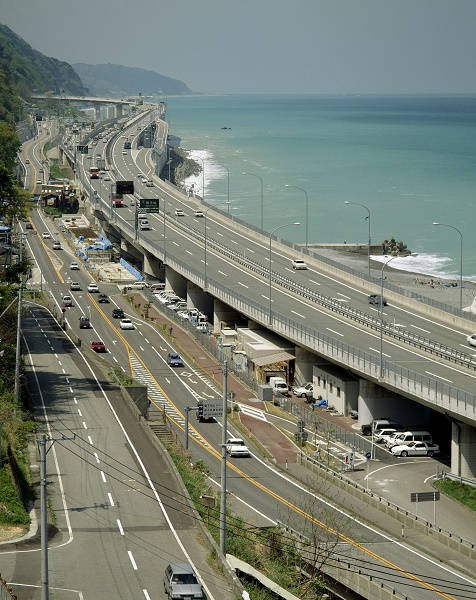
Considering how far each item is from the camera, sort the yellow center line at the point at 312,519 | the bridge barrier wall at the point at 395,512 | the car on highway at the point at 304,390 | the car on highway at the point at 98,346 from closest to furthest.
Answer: the yellow center line at the point at 312,519 < the bridge barrier wall at the point at 395,512 < the car on highway at the point at 304,390 < the car on highway at the point at 98,346

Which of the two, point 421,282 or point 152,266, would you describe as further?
point 421,282

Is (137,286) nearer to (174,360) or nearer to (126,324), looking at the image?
(126,324)

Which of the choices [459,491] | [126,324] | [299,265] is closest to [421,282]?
[299,265]

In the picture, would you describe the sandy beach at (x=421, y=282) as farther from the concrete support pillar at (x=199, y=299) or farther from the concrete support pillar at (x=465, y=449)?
the concrete support pillar at (x=465, y=449)

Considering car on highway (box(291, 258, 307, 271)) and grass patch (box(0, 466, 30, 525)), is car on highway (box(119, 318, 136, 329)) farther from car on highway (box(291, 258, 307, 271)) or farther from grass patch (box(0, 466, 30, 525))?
grass patch (box(0, 466, 30, 525))

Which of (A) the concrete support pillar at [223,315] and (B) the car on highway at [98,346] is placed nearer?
(B) the car on highway at [98,346]

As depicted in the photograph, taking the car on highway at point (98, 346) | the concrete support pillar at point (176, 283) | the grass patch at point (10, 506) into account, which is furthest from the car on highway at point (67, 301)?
the grass patch at point (10, 506)
